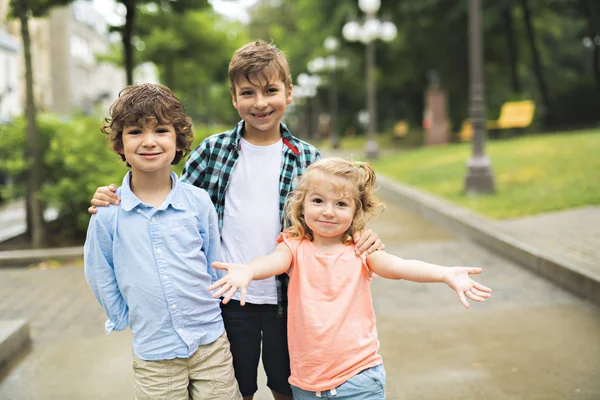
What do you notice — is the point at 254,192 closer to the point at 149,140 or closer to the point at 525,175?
the point at 149,140

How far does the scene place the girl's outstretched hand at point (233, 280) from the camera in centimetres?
226

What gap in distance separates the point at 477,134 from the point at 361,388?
9214 mm

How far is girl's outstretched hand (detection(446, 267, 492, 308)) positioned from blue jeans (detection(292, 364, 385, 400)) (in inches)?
18.0

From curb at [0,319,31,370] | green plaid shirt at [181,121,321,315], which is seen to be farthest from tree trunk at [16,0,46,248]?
green plaid shirt at [181,121,321,315]

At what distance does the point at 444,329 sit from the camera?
15.9 feet

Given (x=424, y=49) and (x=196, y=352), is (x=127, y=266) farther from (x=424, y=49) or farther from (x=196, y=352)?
(x=424, y=49)

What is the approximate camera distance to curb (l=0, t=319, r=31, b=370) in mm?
4418

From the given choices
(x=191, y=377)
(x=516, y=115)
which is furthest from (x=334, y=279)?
(x=516, y=115)

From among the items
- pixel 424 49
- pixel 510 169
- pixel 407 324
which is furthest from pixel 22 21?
pixel 424 49

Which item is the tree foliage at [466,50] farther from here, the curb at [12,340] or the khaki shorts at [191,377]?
the khaki shorts at [191,377]

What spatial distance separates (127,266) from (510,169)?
11.2 meters

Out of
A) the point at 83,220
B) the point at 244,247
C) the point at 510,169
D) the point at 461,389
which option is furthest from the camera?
the point at 510,169

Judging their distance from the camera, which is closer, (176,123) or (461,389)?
(176,123)

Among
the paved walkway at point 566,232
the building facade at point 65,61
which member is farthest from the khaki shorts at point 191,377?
the building facade at point 65,61
